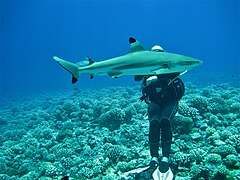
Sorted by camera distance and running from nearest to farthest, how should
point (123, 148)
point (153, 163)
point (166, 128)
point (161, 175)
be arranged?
point (161, 175)
point (153, 163)
point (166, 128)
point (123, 148)

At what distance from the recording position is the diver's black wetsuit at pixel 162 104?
6.12m

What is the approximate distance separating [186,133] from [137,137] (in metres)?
1.88

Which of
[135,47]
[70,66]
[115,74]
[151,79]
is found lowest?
[115,74]

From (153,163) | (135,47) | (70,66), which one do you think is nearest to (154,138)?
(153,163)

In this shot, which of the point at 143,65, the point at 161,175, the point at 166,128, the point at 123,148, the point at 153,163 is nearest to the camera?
the point at 143,65

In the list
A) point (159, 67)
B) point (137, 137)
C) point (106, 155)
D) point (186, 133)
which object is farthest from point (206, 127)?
point (159, 67)

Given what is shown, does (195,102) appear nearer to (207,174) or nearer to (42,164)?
(207,174)

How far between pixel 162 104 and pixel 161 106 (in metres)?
0.07

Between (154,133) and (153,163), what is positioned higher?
(154,133)

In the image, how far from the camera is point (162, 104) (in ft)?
22.4

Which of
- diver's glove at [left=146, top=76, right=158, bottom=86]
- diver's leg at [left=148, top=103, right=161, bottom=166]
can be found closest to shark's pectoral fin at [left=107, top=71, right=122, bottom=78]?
diver's leg at [left=148, top=103, right=161, bottom=166]

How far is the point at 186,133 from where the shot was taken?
330 inches

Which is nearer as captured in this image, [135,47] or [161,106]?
[135,47]

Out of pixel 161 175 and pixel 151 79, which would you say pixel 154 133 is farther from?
pixel 151 79
